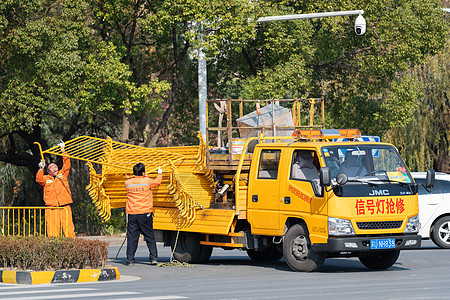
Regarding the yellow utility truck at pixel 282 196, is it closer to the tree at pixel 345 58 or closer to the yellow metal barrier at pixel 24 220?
the yellow metal barrier at pixel 24 220

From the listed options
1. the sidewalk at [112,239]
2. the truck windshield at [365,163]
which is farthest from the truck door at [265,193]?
the sidewalk at [112,239]

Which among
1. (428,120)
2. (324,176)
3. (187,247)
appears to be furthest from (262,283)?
(428,120)

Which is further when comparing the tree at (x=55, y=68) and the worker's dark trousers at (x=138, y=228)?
the tree at (x=55, y=68)

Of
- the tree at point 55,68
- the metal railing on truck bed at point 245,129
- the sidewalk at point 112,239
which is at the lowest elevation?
the sidewalk at point 112,239

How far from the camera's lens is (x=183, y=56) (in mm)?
29828

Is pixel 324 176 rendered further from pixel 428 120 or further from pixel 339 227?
pixel 428 120

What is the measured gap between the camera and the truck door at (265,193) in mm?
15188

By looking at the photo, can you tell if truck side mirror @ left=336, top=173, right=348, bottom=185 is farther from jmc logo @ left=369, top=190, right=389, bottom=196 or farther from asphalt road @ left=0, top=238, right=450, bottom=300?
asphalt road @ left=0, top=238, right=450, bottom=300

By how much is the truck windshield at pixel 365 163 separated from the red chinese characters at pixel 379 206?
376mm

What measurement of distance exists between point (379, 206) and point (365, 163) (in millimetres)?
884

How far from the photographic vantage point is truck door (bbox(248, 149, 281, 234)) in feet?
49.8

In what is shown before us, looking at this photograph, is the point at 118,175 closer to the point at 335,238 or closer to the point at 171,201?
the point at 171,201

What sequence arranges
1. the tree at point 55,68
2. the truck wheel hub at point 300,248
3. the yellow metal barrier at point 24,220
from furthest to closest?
1. the tree at point 55,68
2. the yellow metal barrier at point 24,220
3. the truck wheel hub at point 300,248

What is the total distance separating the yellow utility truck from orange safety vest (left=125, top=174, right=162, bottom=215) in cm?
41
